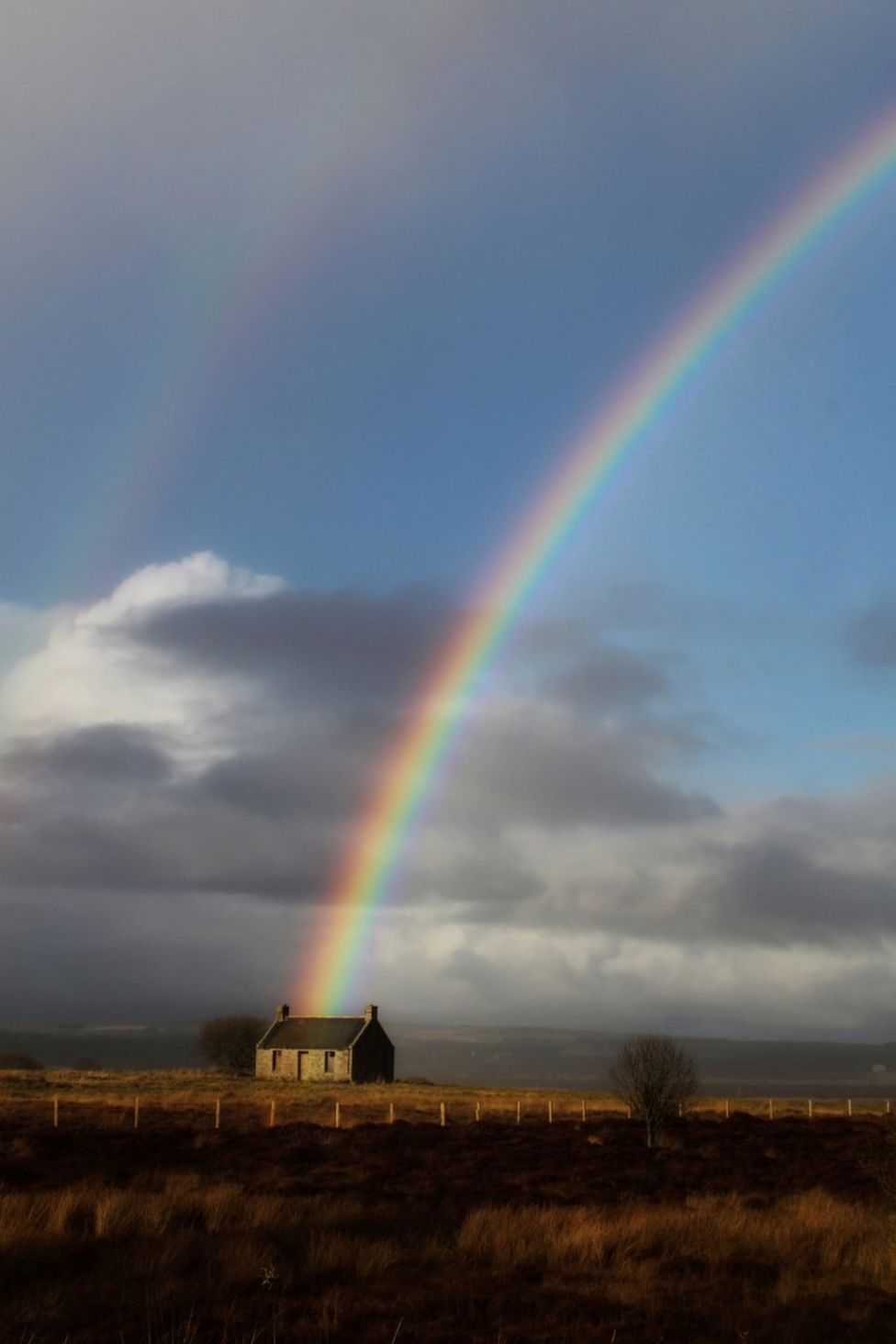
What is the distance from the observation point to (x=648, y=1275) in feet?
46.9

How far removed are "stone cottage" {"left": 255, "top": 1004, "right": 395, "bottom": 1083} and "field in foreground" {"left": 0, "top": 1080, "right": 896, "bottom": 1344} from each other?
61.6m

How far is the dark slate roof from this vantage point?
9062cm

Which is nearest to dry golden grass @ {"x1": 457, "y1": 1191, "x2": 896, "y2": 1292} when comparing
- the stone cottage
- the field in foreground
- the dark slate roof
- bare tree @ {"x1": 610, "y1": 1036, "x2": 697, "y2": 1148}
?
the field in foreground

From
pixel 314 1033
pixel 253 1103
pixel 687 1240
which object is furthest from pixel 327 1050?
pixel 687 1240

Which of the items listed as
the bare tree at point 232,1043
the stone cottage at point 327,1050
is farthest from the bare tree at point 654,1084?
the bare tree at point 232,1043

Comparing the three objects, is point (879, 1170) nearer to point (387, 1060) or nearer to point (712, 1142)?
point (712, 1142)

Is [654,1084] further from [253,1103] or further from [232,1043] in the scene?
[232,1043]

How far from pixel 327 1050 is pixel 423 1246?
77034mm

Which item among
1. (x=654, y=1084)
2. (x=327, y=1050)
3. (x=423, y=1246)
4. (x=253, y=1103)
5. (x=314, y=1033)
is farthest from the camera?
(x=314, y=1033)

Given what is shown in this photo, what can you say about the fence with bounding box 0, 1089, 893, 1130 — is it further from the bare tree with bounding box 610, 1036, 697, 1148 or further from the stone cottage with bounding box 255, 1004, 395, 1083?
the stone cottage with bounding box 255, 1004, 395, 1083

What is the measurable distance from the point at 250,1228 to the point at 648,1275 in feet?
18.1

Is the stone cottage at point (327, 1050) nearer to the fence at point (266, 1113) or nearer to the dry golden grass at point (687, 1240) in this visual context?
the fence at point (266, 1113)

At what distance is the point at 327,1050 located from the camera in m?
89.9

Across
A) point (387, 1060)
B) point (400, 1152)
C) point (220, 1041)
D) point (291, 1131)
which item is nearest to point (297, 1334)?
point (400, 1152)
